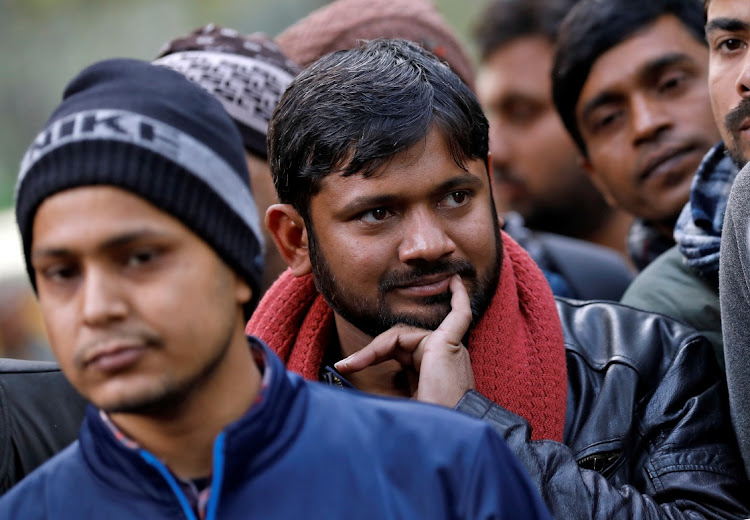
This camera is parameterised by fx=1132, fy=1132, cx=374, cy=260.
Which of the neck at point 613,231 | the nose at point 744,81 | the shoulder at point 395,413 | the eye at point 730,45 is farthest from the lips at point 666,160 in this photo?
the shoulder at point 395,413

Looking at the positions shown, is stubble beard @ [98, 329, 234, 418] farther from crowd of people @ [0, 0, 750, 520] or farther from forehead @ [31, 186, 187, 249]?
forehead @ [31, 186, 187, 249]

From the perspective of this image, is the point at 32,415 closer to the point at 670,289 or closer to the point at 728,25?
the point at 670,289

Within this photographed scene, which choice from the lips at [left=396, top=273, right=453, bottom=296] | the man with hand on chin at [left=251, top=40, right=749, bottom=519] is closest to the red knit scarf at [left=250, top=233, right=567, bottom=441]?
the man with hand on chin at [left=251, top=40, right=749, bottom=519]

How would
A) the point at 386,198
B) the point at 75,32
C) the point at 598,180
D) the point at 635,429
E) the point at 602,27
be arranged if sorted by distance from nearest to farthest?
the point at 386,198 → the point at 635,429 → the point at 602,27 → the point at 598,180 → the point at 75,32

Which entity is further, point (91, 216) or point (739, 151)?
point (739, 151)

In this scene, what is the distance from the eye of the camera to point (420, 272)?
9.31 feet

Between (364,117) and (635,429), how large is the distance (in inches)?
42.0

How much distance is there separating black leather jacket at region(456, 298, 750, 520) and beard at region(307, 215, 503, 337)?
29cm

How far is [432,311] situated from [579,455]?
52 centimetres

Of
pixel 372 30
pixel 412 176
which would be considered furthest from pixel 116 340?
pixel 372 30

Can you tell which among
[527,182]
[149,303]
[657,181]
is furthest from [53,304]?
[527,182]

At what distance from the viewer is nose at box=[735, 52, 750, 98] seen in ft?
10.3

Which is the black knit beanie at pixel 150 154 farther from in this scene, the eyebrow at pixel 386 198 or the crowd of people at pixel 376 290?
the eyebrow at pixel 386 198

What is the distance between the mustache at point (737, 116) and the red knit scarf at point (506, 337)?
69 centimetres
